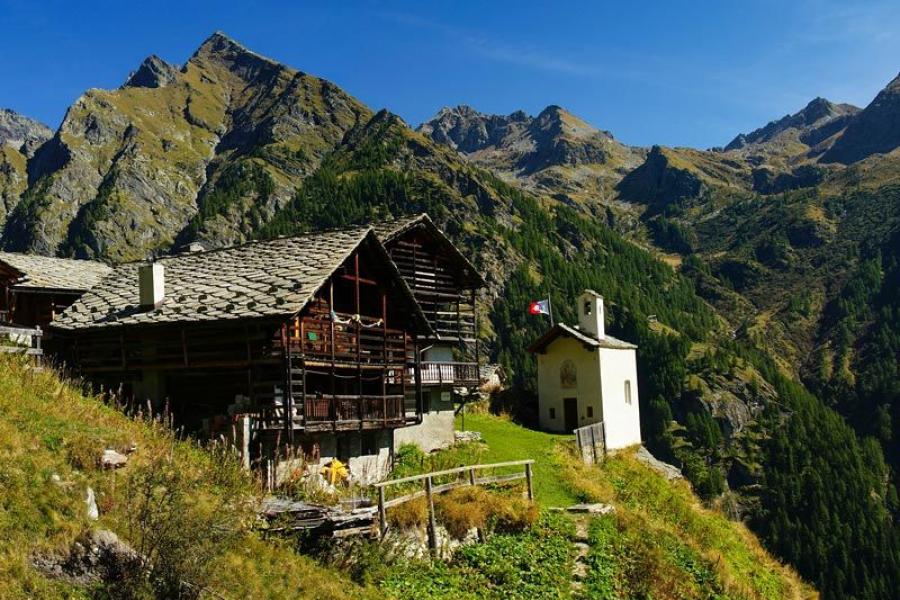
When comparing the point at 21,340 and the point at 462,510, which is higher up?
the point at 21,340

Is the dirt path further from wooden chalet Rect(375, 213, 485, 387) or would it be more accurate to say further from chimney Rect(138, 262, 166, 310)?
chimney Rect(138, 262, 166, 310)

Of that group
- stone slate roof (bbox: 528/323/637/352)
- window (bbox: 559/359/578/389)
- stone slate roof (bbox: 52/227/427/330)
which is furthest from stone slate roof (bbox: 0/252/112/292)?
window (bbox: 559/359/578/389)

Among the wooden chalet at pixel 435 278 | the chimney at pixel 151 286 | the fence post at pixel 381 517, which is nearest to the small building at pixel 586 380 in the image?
the wooden chalet at pixel 435 278

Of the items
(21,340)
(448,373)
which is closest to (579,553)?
(21,340)

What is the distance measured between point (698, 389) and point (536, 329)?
3344cm

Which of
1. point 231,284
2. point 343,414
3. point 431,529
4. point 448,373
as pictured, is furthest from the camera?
point 448,373

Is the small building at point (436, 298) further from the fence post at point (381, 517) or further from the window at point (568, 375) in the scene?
the fence post at point (381, 517)

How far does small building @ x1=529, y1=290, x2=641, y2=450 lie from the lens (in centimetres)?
4500

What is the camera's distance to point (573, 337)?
46062 millimetres

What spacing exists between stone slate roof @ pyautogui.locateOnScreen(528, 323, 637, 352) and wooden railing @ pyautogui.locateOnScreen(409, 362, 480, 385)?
6.88 metres

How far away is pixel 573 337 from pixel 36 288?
2650cm

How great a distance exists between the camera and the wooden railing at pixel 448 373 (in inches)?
1472

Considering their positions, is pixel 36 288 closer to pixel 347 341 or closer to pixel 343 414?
pixel 347 341

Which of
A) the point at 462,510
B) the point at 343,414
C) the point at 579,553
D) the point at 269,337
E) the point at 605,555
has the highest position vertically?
the point at 269,337
